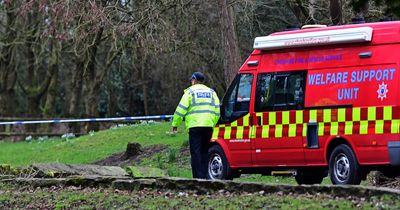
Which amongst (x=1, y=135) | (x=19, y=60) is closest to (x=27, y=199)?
(x=1, y=135)

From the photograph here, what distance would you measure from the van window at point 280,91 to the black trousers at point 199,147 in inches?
35.8

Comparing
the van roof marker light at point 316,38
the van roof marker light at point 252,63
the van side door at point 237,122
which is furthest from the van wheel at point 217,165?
the van roof marker light at point 316,38

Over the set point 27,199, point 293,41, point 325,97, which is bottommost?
point 27,199

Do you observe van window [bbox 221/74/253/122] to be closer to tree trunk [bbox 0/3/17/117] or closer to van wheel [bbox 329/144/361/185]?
van wheel [bbox 329/144/361/185]

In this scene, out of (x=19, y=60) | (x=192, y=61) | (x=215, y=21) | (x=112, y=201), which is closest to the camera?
(x=112, y=201)

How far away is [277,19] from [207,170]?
55.7ft

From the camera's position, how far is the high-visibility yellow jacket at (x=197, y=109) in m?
14.8

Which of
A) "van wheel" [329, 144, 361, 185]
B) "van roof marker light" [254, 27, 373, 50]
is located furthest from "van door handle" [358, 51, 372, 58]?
"van wheel" [329, 144, 361, 185]

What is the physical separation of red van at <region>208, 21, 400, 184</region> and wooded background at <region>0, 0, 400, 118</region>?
218 centimetres

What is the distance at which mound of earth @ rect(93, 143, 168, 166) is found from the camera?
71.6 ft

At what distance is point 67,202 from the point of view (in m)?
12.5

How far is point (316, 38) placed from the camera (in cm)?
1391

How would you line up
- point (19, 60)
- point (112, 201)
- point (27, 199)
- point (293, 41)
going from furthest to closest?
point (19, 60) → point (293, 41) → point (27, 199) → point (112, 201)

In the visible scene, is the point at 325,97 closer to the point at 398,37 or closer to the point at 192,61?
the point at 398,37
